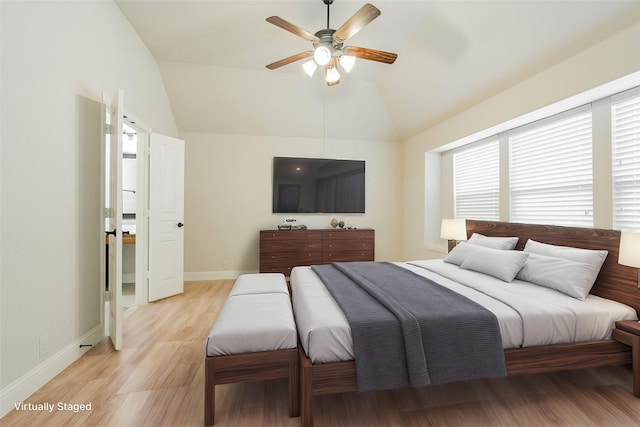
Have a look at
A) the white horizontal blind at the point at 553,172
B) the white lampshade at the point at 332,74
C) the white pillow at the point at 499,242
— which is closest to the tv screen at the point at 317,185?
the white lampshade at the point at 332,74

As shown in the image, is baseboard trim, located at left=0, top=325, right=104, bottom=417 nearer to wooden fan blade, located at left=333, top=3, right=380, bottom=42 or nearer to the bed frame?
the bed frame

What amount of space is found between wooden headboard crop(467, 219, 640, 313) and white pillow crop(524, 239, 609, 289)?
6 centimetres

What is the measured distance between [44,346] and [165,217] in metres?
2.00

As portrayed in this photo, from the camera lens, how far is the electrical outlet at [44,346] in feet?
5.63

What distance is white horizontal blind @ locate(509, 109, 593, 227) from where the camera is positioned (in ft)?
8.04

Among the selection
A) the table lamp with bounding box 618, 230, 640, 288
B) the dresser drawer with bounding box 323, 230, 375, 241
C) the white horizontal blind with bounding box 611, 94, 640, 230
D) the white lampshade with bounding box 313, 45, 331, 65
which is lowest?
the dresser drawer with bounding box 323, 230, 375, 241

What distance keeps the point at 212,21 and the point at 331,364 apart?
3349mm

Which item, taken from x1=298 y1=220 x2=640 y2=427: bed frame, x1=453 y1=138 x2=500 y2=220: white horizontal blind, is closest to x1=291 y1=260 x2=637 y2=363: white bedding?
x1=298 y1=220 x2=640 y2=427: bed frame

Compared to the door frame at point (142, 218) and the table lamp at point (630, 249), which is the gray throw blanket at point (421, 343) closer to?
the table lamp at point (630, 249)

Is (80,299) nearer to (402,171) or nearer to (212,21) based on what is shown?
(212,21)

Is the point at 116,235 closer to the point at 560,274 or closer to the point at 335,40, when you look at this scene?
the point at 335,40

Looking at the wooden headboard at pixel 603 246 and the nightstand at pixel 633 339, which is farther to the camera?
the wooden headboard at pixel 603 246

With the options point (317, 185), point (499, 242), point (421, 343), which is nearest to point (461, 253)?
point (499, 242)

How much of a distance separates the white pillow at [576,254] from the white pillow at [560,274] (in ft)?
0.15
